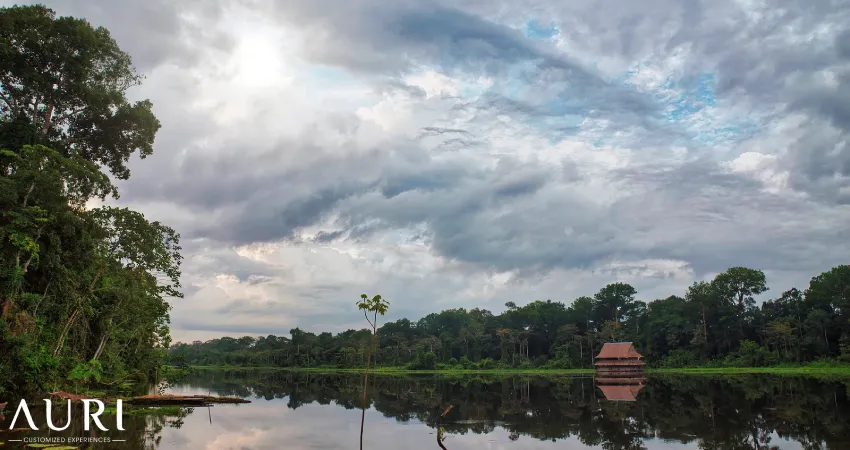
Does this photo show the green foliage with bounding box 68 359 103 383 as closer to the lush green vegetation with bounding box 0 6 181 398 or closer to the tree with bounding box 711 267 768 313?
the lush green vegetation with bounding box 0 6 181 398

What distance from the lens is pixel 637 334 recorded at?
79.4 metres

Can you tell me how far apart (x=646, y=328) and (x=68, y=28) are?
244 feet

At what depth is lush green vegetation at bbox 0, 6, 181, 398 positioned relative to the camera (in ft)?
66.9

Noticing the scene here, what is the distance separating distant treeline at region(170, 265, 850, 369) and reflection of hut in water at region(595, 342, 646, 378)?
31.0 feet

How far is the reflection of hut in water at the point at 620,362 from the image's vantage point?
64.9 meters

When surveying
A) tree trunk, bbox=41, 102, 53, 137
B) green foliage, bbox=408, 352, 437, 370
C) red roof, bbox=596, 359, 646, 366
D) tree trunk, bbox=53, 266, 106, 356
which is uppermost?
tree trunk, bbox=41, 102, 53, 137

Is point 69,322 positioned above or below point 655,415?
above

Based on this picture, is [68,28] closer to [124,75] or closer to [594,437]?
[124,75]

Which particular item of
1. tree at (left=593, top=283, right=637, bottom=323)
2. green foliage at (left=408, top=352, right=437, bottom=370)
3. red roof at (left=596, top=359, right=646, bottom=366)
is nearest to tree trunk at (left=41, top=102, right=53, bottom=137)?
red roof at (left=596, top=359, right=646, bottom=366)

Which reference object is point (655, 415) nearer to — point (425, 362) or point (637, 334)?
point (637, 334)

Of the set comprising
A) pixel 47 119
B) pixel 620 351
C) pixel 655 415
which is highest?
pixel 47 119

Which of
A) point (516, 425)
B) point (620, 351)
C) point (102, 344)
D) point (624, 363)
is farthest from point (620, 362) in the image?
point (102, 344)

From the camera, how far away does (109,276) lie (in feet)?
92.3

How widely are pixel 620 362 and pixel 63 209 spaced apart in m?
60.0
